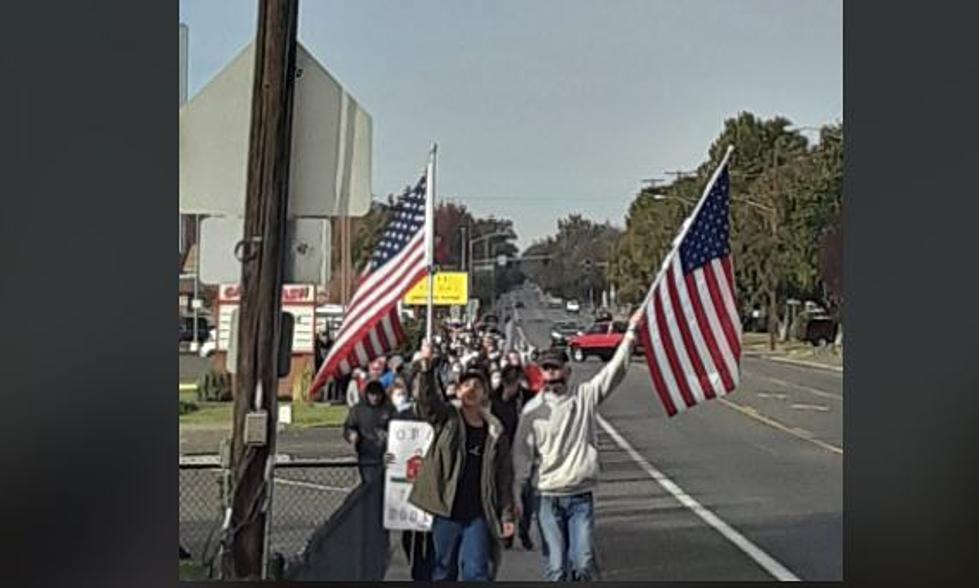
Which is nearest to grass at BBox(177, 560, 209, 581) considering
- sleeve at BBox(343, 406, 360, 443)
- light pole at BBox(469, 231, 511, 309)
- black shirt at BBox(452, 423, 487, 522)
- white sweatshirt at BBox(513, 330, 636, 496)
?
sleeve at BBox(343, 406, 360, 443)

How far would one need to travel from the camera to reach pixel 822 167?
17.7ft

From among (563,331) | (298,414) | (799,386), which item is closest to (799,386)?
(799,386)

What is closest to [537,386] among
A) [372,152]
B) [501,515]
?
[501,515]

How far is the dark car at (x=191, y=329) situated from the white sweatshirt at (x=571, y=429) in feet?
2.96

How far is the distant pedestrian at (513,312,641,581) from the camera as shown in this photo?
5473 mm

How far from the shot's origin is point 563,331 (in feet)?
18.0

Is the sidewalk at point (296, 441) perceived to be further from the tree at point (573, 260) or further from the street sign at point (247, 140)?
the tree at point (573, 260)

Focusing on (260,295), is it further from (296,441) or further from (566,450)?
(566,450)

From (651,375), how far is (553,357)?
276 millimetres

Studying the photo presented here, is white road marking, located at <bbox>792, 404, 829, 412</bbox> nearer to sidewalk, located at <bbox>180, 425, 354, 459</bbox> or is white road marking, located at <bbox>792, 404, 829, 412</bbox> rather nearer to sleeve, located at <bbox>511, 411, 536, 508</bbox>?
sleeve, located at <bbox>511, 411, 536, 508</bbox>

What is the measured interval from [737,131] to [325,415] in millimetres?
1371
